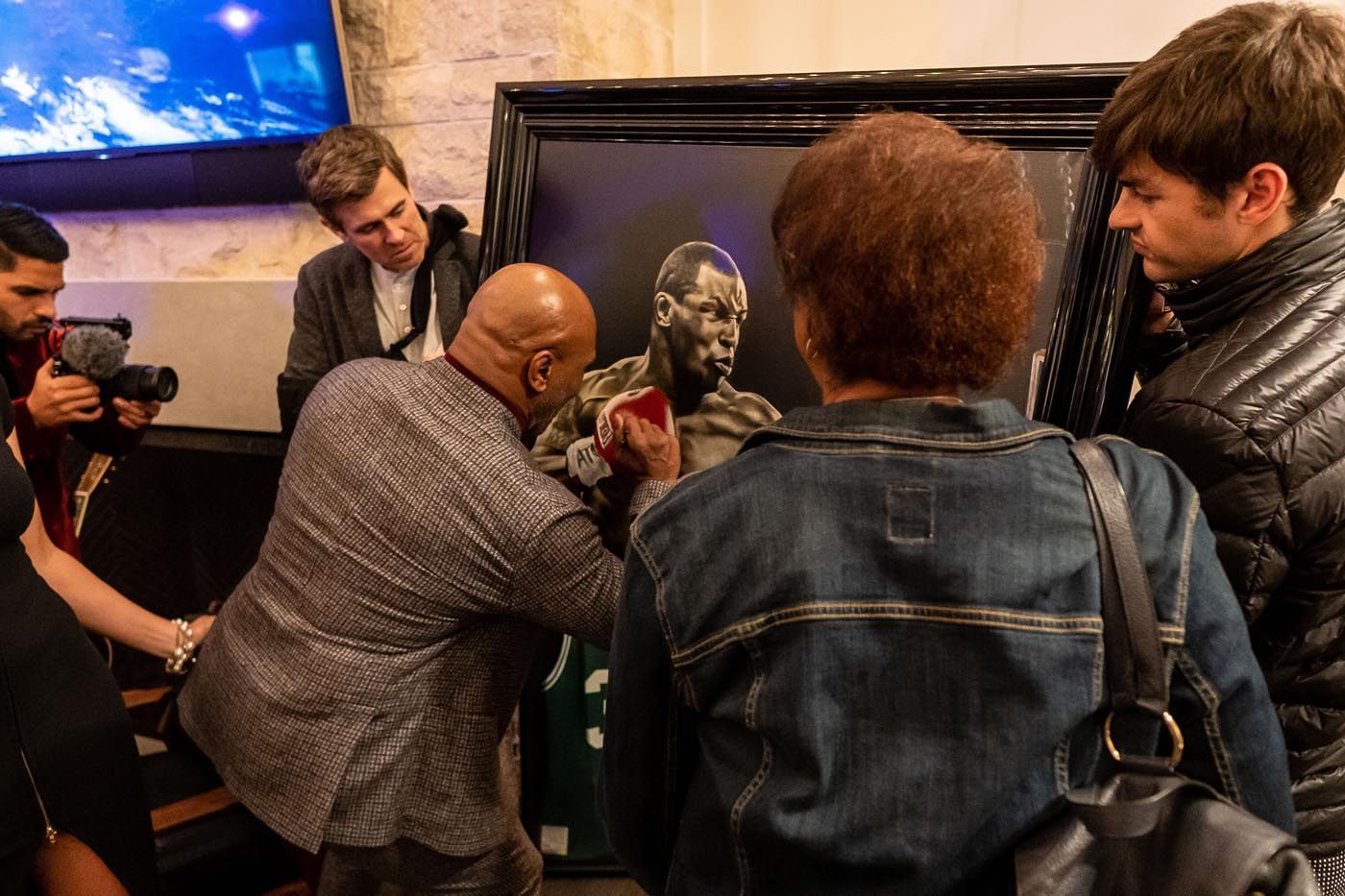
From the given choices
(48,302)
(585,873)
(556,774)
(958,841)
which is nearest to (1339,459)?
(958,841)

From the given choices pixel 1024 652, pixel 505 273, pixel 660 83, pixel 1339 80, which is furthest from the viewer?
pixel 660 83

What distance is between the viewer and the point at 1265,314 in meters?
1.06

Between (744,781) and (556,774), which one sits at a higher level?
(744,781)

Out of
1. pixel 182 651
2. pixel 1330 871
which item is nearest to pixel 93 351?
pixel 182 651

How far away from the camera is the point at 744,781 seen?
92cm

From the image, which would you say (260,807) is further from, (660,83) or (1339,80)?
(1339,80)

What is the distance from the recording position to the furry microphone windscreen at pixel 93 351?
2.20m

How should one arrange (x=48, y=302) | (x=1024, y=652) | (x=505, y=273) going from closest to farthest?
(x=1024, y=652) → (x=505, y=273) → (x=48, y=302)

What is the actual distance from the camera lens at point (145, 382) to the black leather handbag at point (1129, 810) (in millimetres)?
2056

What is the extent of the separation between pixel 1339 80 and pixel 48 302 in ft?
7.81

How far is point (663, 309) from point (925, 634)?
94 centimetres

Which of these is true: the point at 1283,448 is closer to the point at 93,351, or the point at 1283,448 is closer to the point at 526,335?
the point at 526,335

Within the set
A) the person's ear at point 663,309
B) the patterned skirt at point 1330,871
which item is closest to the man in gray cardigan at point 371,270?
the person's ear at point 663,309

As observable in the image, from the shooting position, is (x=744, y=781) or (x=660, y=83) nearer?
(x=744, y=781)
